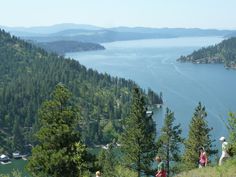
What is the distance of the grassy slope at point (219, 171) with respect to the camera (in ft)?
85.4

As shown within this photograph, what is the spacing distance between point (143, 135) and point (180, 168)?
14932mm

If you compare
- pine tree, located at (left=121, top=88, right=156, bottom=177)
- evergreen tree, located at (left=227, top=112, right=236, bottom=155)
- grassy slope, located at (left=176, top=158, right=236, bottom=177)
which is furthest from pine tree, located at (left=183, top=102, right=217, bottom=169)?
evergreen tree, located at (left=227, top=112, right=236, bottom=155)

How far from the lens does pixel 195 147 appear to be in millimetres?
65688

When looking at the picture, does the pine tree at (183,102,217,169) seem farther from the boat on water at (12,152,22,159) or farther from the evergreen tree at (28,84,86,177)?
the boat on water at (12,152,22,159)

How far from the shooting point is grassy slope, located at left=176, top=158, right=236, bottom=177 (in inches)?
1024

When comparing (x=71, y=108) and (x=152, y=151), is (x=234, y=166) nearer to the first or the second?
(x=71, y=108)

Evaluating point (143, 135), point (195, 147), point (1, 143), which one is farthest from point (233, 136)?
point (1, 143)

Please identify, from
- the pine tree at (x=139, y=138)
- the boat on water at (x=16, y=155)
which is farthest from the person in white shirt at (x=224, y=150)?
the boat on water at (x=16, y=155)

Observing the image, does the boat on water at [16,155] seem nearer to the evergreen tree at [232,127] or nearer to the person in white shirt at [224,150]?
the person in white shirt at [224,150]

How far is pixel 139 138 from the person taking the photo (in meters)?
54.8

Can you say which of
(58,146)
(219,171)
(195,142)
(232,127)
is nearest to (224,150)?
(232,127)

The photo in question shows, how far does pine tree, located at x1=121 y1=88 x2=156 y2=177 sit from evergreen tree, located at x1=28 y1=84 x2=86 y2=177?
17.2 metres

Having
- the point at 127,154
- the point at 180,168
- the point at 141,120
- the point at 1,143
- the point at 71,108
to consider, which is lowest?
the point at 1,143

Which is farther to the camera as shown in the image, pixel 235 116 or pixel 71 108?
pixel 71 108
